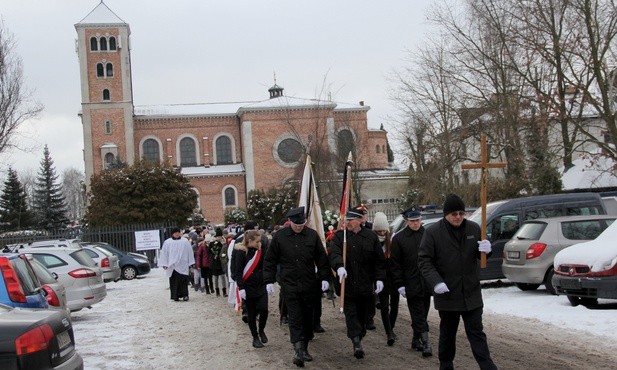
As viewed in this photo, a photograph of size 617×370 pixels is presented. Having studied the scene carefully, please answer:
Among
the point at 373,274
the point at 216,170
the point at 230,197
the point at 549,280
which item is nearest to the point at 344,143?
the point at 230,197

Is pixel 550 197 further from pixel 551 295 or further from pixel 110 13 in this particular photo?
pixel 110 13

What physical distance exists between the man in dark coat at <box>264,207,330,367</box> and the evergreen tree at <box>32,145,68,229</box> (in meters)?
69.6

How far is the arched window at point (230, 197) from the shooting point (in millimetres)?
80000

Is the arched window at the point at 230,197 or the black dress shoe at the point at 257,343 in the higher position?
the arched window at the point at 230,197

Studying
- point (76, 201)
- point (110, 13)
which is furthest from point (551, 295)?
point (76, 201)

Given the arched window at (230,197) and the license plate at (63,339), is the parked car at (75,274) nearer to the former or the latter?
the license plate at (63,339)

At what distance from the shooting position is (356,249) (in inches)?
390

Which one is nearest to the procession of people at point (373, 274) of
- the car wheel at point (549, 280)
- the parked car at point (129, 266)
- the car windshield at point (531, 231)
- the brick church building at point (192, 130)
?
the car wheel at point (549, 280)

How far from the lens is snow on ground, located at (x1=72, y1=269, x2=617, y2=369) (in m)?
10.6

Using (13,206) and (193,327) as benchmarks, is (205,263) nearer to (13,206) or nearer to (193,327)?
(193,327)

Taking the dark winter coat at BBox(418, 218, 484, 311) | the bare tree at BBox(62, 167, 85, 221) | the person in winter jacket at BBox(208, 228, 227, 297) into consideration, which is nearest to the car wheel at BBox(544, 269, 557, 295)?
the dark winter coat at BBox(418, 218, 484, 311)

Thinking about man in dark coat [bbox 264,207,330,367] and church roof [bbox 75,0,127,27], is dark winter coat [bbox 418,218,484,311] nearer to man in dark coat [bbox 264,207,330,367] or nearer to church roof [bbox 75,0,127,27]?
man in dark coat [bbox 264,207,330,367]

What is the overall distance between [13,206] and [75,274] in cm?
→ 6817

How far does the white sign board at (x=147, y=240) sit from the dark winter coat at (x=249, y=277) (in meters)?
26.4
